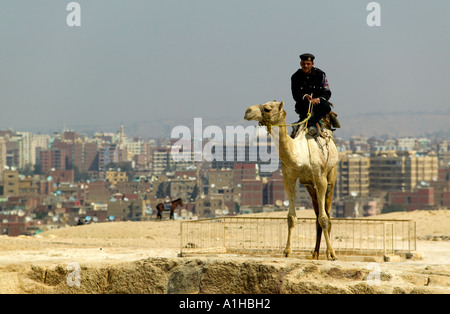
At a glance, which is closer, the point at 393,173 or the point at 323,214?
the point at 323,214

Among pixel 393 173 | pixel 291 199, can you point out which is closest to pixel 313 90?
pixel 291 199

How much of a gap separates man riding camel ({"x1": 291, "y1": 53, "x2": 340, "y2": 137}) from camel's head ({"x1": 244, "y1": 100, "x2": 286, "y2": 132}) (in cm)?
82

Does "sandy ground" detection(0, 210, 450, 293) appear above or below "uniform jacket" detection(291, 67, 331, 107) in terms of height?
below

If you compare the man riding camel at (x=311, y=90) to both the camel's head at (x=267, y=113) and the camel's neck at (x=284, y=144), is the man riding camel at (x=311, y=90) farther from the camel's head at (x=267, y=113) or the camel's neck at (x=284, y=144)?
the camel's head at (x=267, y=113)

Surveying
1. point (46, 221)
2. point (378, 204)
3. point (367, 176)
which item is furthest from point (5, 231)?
point (367, 176)

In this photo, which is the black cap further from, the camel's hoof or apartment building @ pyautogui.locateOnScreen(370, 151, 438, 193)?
apartment building @ pyautogui.locateOnScreen(370, 151, 438, 193)

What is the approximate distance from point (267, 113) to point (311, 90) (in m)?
1.27

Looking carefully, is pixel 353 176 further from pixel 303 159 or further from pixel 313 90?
pixel 303 159

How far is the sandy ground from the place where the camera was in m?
15.9

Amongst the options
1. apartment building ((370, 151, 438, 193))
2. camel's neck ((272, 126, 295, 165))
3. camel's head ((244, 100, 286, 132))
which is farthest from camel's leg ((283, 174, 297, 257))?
apartment building ((370, 151, 438, 193))

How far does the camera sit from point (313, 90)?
1484 cm

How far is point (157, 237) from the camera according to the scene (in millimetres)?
26688
